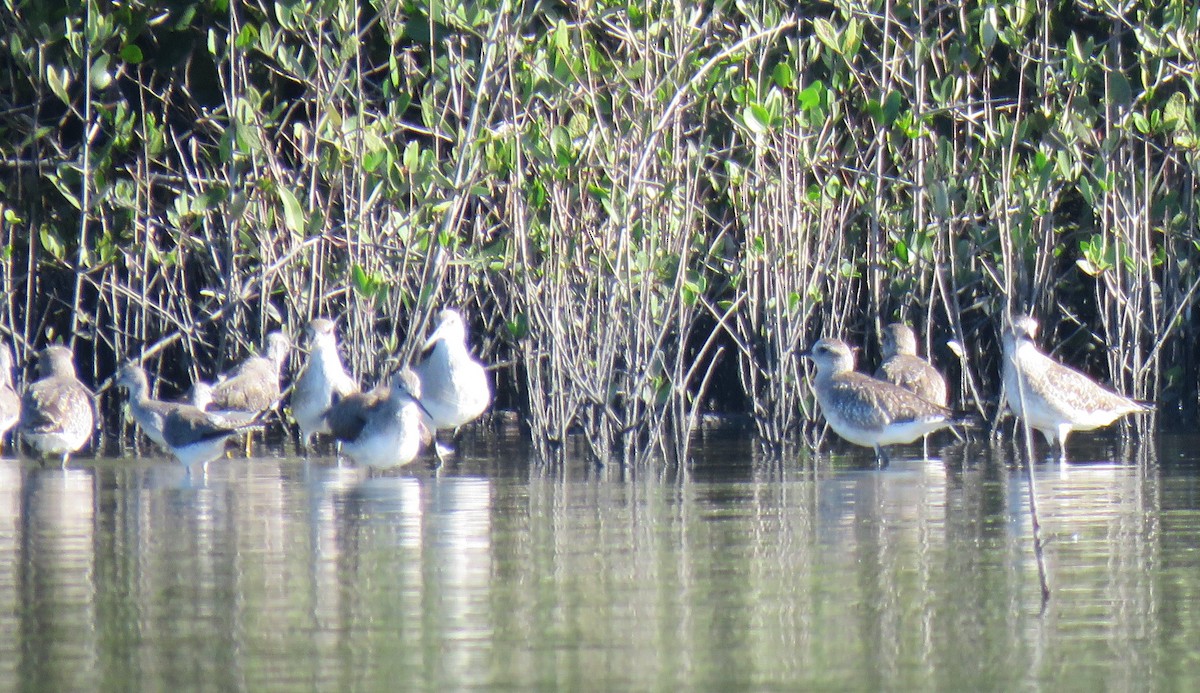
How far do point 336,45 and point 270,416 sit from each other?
2.71 meters

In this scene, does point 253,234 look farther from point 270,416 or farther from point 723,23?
point 723,23

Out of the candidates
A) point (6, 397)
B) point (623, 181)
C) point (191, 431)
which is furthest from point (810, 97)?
point (6, 397)

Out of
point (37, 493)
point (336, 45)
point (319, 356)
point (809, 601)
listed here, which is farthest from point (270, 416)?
point (809, 601)

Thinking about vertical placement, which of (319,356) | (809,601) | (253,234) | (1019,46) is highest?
(1019,46)

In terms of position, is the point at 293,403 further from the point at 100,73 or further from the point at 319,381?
the point at 100,73

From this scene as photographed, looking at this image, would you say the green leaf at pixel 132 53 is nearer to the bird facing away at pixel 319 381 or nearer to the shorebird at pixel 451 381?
the bird facing away at pixel 319 381

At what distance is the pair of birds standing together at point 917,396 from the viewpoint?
1142 centimetres

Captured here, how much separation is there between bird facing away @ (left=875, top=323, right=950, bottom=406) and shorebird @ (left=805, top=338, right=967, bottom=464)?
1.23 ft

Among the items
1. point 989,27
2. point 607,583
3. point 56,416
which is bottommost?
point 607,583

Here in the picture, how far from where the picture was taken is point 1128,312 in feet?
42.6

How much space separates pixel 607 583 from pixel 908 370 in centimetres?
594

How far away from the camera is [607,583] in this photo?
6.58 metres

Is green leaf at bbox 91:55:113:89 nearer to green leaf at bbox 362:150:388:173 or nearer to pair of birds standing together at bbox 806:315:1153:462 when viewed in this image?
green leaf at bbox 362:150:388:173

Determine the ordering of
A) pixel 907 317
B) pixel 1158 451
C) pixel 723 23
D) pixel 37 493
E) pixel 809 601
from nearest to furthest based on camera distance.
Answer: pixel 809 601, pixel 37 493, pixel 1158 451, pixel 723 23, pixel 907 317
